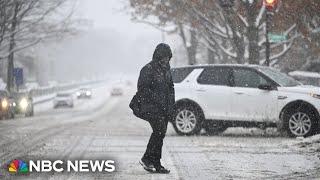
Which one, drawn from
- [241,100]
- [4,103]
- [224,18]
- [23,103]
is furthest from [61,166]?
[23,103]

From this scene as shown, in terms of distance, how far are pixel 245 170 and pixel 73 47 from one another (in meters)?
149

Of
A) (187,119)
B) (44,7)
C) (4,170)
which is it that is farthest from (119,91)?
(4,170)

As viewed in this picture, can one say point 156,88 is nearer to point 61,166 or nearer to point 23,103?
point 61,166

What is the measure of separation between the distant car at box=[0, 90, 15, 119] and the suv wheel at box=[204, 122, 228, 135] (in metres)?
13.9

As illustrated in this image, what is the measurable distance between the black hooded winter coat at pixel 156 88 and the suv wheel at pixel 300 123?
256 inches

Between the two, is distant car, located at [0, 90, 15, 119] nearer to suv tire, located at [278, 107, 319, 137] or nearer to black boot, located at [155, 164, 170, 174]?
suv tire, located at [278, 107, 319, 137]

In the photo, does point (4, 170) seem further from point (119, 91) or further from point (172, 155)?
point (119, 91)

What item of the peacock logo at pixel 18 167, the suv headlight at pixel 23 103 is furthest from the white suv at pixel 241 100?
the suv headlight at pixel 23 103

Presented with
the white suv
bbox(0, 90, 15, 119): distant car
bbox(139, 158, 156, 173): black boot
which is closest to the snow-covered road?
bbox(139, 158, 156, 173): black boot

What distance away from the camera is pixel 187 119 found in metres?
17.8

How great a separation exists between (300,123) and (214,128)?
2.75 m

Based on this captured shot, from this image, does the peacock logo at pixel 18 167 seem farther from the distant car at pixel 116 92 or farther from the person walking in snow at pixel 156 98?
the distant car at pixel 116 92

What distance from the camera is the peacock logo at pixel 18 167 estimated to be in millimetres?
10698

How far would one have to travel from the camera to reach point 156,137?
1047 centimetres
